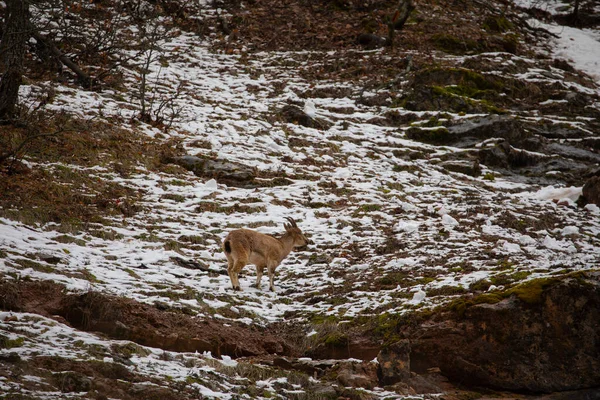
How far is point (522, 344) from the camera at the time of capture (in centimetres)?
630

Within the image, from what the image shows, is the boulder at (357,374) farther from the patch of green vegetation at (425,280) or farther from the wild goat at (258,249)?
the wild goat at (258,249)

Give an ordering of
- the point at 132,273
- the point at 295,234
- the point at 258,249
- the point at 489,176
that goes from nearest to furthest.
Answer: the point at 132,273, the point at 258,249, the point at 295,234, the point at 489,176

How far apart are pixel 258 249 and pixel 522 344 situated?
210 inches

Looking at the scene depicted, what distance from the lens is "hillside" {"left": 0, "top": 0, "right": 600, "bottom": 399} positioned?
6.18 m

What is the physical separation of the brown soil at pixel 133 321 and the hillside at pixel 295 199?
4 centimetres

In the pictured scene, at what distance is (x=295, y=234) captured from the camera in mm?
11156

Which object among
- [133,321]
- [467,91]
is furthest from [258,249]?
[467,91]

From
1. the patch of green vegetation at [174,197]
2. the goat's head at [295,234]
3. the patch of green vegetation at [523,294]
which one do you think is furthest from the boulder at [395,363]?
the patch of green vegetation at [174,197]

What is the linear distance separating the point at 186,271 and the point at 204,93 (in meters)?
11.3

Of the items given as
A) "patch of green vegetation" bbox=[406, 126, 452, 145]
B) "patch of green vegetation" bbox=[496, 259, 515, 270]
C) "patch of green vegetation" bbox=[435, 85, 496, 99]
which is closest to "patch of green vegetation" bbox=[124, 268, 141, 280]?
"patch of green vegetation" bbox=[496, 259, 515, 270]

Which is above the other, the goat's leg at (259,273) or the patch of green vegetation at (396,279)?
the patch of green vegetation at (396,279)

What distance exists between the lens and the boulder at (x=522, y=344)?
6.07 m

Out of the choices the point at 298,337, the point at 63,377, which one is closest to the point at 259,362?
the point at 298,337

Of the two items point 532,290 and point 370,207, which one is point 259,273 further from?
Result: point 532,290
